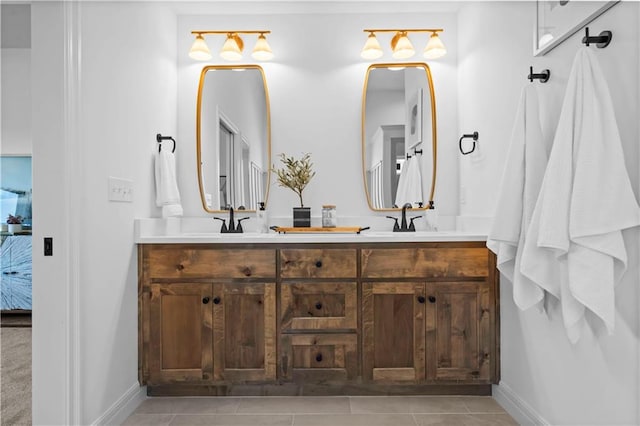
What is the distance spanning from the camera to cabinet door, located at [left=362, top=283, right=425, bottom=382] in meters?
2.25

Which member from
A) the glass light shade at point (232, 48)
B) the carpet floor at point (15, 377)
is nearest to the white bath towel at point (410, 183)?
the glass light shade at point (232, 48)

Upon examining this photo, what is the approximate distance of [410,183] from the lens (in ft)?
9.51

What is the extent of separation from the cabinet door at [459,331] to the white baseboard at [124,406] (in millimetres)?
1575

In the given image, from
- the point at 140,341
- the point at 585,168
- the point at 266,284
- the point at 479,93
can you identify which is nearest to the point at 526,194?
the point at 585,168

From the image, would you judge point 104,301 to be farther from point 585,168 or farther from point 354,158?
point 585,168

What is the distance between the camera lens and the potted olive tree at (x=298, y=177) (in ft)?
9.20

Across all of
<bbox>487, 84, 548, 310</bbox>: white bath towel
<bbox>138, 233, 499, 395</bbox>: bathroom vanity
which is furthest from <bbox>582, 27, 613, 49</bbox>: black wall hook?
<bbox>138, 233, 499, 395</bbox>: bathroom vanity

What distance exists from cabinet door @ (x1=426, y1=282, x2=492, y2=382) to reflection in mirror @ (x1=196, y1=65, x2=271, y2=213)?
55.0 inches

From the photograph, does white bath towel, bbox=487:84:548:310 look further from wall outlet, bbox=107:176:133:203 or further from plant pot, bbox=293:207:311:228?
wall outlet, bbox=107:176:133:203

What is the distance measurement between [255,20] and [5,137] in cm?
299

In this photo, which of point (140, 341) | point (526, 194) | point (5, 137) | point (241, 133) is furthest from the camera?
point (5, 137)

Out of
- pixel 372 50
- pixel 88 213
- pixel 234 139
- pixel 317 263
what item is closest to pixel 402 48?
pixel 372 50

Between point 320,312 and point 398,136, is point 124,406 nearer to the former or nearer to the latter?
point 320,312

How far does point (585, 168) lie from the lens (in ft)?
4.47
